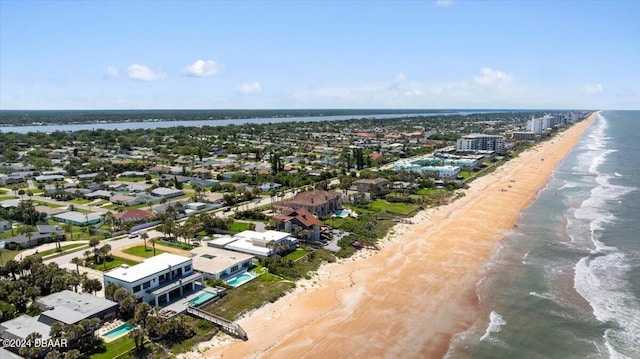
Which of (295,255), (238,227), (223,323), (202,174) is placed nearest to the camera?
(223,323)

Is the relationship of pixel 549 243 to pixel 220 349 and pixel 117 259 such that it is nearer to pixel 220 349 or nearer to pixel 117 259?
pixel 220 349

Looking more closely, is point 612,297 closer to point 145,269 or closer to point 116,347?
point 116,347

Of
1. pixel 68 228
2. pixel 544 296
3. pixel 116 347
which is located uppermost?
pixel 68 228

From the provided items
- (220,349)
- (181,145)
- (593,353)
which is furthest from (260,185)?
(181,145)

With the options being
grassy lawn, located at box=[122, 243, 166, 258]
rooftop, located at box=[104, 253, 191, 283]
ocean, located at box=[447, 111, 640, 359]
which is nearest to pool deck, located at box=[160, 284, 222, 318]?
rooftop, located at box=[104, 253, 191, 283]

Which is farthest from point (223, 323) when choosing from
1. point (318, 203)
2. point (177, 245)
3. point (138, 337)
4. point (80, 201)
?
point (80, 201)
